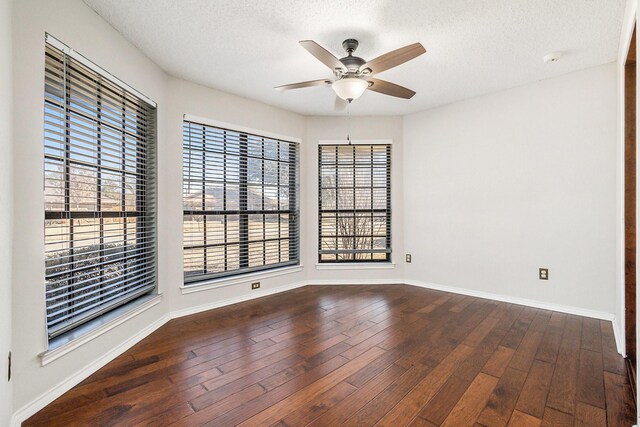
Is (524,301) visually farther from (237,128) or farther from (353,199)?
(237,128)

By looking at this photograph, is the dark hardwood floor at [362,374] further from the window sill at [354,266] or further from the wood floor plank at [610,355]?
the window sill at [354,266]

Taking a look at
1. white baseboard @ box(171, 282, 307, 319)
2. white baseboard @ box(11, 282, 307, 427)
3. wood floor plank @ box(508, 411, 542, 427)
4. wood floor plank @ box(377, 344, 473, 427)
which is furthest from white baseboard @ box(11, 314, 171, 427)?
wood floor plank @ box(508, 411, 542, 427)

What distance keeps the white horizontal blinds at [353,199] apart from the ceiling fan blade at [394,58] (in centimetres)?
225

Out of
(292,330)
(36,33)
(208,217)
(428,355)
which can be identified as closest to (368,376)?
(428,355)

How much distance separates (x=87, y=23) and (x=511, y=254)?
4.49 metres

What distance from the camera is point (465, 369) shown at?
2111 mm

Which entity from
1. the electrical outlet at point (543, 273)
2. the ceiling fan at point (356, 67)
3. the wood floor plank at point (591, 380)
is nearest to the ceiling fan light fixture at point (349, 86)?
the ceiling fan at point (356, 67)

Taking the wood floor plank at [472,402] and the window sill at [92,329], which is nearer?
the wood floor plank at [472,402]

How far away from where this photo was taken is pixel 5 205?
1.45 metres

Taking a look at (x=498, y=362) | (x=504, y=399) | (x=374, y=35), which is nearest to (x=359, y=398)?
(x=504, y=399)

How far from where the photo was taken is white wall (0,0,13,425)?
1.40 meters

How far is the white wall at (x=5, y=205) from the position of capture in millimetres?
1400

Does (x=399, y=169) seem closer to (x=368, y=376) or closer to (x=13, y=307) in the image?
(x=368, y=376)

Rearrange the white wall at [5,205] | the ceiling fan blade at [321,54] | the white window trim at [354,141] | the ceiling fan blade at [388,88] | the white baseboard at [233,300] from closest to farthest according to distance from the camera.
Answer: the white wall at [5,205]
the ceiling fan blade at [321,54]
the ceiling fan blade at [388,88]
the white baseboard at [233,300]
the white window trim at [354,141]
